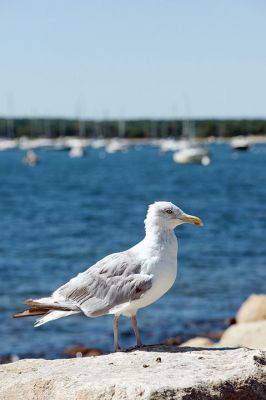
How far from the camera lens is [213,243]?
2962 cm

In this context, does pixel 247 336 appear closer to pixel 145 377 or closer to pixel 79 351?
pixel 79 351

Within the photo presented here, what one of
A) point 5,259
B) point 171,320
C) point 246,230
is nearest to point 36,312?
point 171,320

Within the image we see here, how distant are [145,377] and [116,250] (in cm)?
2265

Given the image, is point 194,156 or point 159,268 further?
point 194,156

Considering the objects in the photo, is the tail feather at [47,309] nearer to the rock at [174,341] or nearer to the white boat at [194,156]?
the rock at [174,341]

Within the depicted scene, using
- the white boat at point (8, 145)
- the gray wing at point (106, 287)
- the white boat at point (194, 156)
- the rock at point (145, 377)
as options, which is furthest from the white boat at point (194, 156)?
the rock at point (145, 377)

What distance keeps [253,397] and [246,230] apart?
2918 cm

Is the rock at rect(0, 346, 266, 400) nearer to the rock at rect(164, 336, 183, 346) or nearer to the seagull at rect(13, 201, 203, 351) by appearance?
the seagull at rect(13, 201, 203, 351)

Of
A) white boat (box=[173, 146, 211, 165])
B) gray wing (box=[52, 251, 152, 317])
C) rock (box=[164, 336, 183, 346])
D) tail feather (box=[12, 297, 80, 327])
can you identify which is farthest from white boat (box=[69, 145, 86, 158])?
tail feather (box=[12, 297, 80, 327])

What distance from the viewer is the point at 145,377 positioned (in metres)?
5.63

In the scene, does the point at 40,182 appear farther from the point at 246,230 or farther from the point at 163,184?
the point at 246,230

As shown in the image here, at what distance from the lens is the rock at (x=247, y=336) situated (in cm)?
1114

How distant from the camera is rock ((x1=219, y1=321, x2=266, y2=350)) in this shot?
11141 millimetres

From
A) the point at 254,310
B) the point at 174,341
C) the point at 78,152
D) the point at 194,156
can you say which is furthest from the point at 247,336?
the point at 78,152
